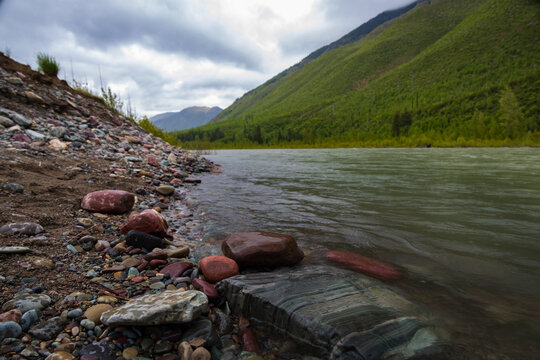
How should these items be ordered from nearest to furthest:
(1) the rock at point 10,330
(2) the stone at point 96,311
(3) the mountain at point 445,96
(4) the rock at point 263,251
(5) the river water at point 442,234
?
(1) the rock at point 10,330 → (2) the stone at point 96,311 → (5) the river water at point 442,234 → (4) the rock at point 263,251 → (3) the mountain at point 445,96

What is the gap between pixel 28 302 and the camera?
1.98 metres

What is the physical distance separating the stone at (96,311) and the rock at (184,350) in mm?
700

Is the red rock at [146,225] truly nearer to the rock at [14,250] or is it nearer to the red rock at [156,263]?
the red rock at [156,263]

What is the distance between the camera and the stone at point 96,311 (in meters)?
2.02

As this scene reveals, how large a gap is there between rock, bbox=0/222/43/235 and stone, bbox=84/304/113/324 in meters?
1.78

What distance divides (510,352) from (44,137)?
10.5 meters

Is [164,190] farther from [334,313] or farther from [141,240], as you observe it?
[334,313]

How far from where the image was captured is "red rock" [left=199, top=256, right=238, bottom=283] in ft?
9.87

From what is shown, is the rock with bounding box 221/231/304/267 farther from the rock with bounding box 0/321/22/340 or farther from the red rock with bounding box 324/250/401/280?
the rock with bounding box 0/321/22/340

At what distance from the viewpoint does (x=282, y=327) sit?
2.24m

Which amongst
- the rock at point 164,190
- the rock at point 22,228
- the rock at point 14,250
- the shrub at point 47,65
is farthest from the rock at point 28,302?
the shrub at point 47,65

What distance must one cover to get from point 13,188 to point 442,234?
23.2ft

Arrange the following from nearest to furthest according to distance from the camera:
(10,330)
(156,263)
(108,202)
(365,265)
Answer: (10,330) < (156,263) < (365,265) < (108,202)

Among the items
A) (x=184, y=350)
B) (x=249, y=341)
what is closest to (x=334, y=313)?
(x=249, y=341)
